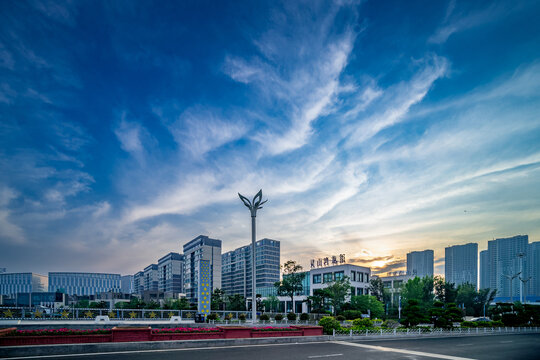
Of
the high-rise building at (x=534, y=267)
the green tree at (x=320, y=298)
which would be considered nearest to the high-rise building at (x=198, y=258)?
the green tree at (x=320, y=298)

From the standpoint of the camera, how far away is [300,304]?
83.7m

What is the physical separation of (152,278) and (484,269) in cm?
19640

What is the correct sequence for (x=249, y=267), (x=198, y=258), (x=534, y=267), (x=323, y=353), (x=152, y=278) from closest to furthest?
1. (x=323, y=353)
2. (x=198, y=258)
3. (x=534, y=267)
4. (x=249, y=267)
5. (x=152, y=278)

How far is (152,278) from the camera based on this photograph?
180250mm

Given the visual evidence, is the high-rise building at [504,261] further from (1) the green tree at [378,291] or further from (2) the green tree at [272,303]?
(2) the green tree at [272,303]

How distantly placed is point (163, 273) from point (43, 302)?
4953 cm

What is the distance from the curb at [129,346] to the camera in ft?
44.7

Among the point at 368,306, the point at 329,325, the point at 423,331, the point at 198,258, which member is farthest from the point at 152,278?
the point at 329,325

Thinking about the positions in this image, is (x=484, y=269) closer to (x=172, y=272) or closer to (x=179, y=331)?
(x=172, y=272)

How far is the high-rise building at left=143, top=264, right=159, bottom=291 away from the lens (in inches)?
6978

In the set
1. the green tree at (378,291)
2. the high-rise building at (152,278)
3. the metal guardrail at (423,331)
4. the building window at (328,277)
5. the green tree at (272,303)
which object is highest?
the metal guardrail at (423,331)

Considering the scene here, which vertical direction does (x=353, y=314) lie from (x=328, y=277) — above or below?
below

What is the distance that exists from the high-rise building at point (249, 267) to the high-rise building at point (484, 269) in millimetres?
Answer: 137059

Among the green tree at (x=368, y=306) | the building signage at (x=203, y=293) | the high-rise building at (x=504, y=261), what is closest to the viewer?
the building signage at (x=203, y=293)
